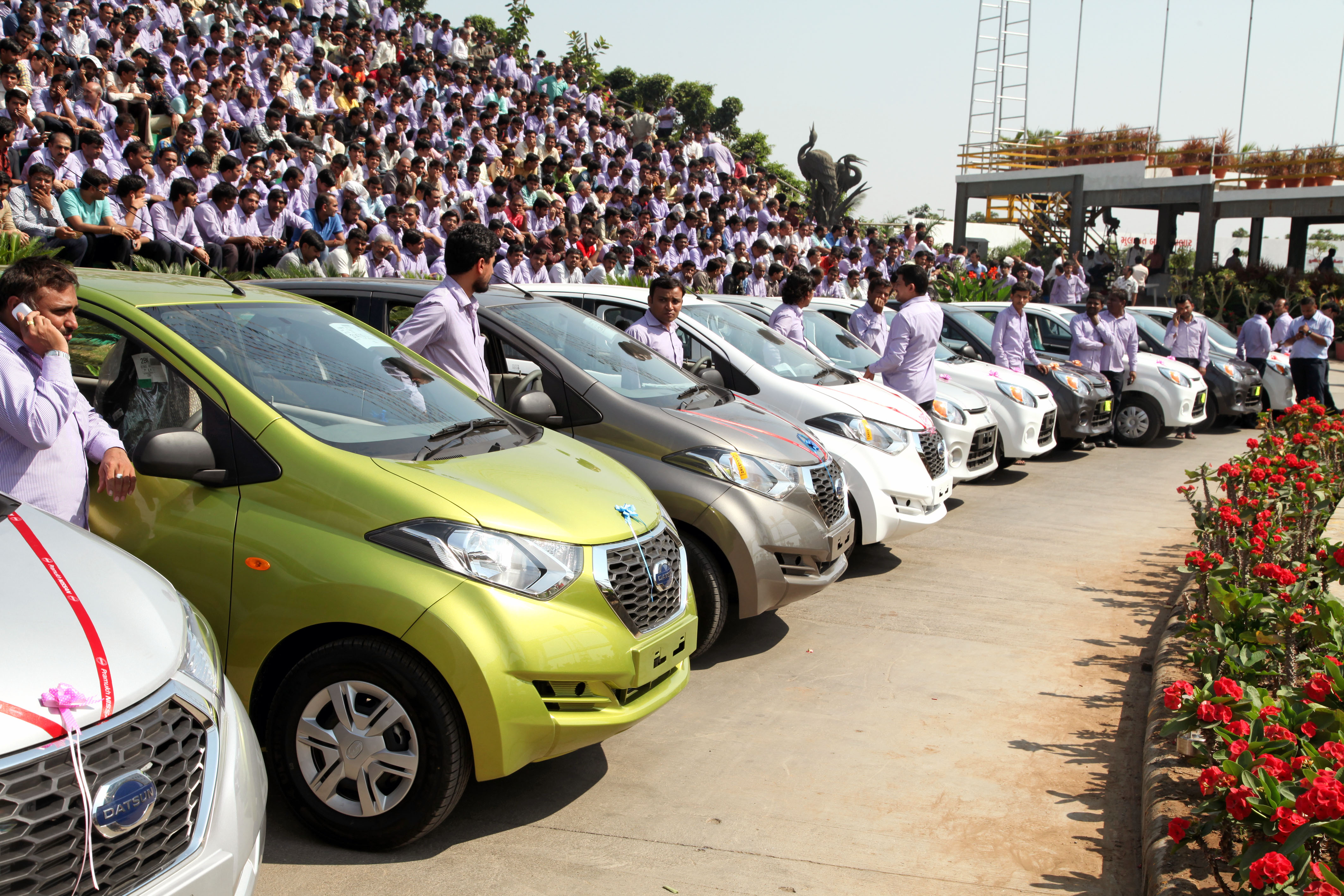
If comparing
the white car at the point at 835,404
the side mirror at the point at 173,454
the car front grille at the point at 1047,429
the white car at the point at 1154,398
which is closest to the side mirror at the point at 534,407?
the side mirror at the point at 173,454

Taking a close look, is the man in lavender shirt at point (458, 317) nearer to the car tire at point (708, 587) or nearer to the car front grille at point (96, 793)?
the car tire at point (708, 587)

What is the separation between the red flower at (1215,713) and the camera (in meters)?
3.31

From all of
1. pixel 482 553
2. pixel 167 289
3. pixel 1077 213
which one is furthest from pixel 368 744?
pixel 1077 213

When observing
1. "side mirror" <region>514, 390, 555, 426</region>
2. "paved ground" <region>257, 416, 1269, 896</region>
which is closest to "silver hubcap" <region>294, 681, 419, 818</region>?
"paved ground" <region>257, 416, 1269, 896</region>

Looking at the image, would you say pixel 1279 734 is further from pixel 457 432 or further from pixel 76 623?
pixel 76 623

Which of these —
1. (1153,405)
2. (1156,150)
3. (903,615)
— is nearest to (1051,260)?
(1156,150)

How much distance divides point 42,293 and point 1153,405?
12.9 metres

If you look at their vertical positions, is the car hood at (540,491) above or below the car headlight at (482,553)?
above

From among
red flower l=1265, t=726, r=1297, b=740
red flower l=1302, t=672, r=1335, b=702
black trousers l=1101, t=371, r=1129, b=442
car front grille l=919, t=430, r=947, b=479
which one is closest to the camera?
red flower l=1265, t=726, r=1297, b=740

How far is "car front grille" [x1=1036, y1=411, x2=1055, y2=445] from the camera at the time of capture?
36.2ft

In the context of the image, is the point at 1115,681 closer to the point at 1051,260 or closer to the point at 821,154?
the point at 821,154

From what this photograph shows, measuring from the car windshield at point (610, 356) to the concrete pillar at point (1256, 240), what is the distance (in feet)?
102

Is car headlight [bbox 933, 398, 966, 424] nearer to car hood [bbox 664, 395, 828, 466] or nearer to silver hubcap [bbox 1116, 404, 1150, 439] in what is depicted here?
car hood [bbox 664, 395, 828, 466]

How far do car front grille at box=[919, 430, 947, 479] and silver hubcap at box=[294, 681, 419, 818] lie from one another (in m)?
4.97
